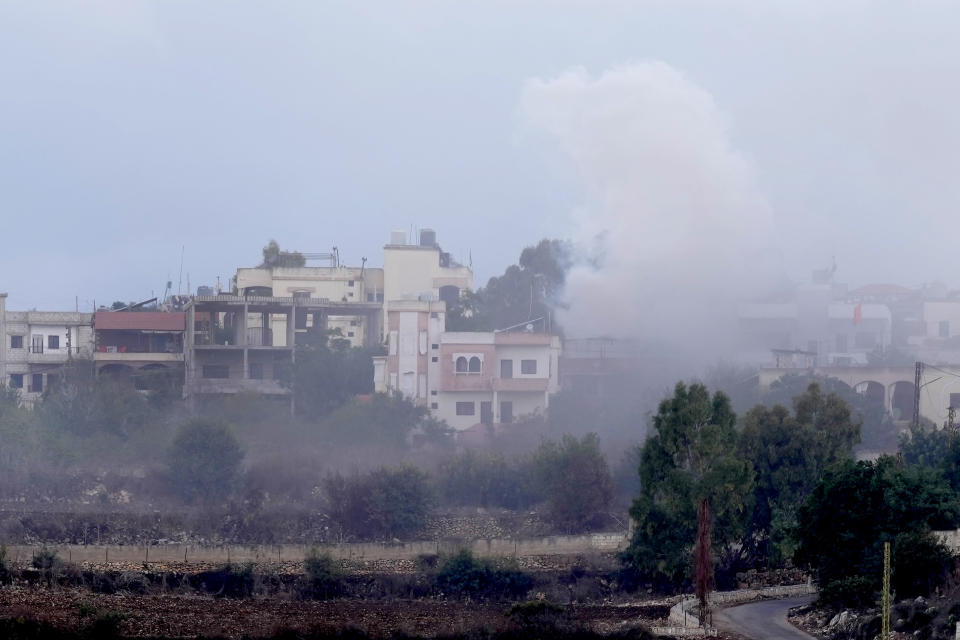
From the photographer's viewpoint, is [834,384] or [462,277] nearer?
[834,384]

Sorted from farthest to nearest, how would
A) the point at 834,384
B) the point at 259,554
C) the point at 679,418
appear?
the point at 834,384 → the point at 259,554 → the point at 679,418

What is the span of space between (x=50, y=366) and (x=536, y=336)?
758 inches

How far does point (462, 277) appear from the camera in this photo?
219 ft

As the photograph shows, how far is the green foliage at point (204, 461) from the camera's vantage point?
4544 centimetres

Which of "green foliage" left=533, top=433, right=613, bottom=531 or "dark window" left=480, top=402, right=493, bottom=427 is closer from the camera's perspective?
"green foliage" left=533, top=433, right=613, bottom=531

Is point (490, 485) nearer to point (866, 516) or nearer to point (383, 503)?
point (383, 503)

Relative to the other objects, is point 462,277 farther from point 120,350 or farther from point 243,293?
point 120,350

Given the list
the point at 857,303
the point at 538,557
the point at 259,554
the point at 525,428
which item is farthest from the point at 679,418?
the point at 857,303

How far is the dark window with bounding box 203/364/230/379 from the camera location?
57188 mm

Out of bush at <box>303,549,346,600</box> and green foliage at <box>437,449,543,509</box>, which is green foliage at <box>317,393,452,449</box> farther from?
bush at <box>303,549,346,600</box>

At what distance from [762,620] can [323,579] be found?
442 inches

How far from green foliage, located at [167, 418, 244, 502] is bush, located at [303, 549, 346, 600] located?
33.9ft

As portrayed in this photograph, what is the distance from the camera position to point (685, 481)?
32.9m

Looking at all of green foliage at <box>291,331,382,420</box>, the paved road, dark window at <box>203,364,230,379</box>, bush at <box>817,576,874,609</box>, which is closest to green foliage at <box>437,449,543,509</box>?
green foliage at <box>291,331,382,420</box>
